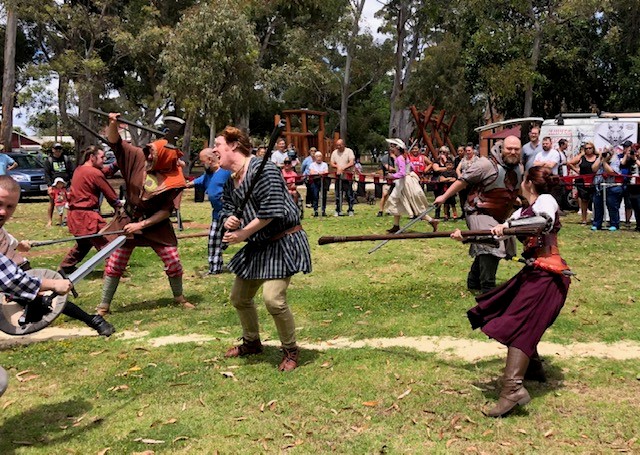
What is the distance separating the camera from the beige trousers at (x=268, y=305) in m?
4.91

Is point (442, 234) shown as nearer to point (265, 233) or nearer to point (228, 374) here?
point (265, 233)

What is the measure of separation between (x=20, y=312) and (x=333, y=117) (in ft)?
168

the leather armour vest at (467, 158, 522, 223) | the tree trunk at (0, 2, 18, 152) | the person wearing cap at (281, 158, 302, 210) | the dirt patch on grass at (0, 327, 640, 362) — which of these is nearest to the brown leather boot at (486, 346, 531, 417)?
the dirt patch on grass at (0, 327, 640, 362)

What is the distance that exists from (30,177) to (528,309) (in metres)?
21.6

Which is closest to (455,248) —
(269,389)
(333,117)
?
(269,389)

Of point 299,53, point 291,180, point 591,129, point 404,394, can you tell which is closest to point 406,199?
point 291,180

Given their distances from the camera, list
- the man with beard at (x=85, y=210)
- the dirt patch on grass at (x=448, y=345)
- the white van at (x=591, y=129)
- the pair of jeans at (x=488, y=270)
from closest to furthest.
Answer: the dirt patch on grass at (x=448, y=345) < the pair of jeans at (x=488, y=270) < the man with beard at (x=85, y=210) < the white van at (x=591, y=129)

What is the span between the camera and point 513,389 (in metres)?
4.18

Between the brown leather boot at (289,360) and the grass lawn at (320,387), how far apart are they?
0.09 meters

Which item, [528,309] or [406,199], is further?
[406,199]

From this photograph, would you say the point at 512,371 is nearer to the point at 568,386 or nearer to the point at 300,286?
the point at 568,386

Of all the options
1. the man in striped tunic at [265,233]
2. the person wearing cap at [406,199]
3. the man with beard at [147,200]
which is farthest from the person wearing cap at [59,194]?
the man in striped tunic at [265,233]

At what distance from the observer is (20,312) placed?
13.0 feet

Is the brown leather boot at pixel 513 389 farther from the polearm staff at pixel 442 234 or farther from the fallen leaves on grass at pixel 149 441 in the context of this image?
the fallen leaves on grass at pixel 149 441
